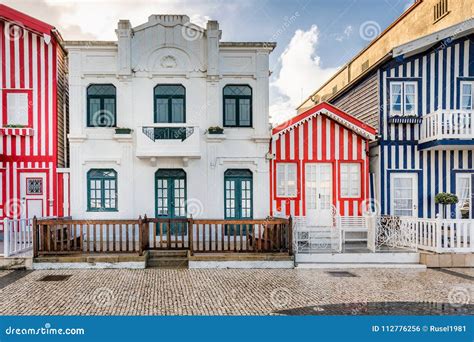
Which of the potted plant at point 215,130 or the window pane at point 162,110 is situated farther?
the window pane at point 162,110

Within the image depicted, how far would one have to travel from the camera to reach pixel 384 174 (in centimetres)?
1235

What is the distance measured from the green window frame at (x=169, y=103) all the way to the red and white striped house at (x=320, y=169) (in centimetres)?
339

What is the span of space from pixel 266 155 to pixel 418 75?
20.3 feet

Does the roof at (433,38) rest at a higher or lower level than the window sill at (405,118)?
higher

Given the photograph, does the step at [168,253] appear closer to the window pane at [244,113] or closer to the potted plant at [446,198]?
the window pane at [244,113]

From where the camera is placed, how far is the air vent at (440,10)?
56.2 feet

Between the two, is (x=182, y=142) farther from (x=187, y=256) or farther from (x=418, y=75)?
(x=418, y=75)

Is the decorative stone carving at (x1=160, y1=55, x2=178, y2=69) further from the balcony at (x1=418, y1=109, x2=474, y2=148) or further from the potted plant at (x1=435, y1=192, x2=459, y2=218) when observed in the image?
the potted plant at (x1=435, y1=192, x2=459, y2=218)

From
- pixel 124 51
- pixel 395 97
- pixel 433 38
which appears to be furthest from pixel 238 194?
pixel 433 38

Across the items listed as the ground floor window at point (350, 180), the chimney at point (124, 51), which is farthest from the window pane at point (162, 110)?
the ground floor window at point (350, 180)

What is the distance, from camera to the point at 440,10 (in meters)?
17.4

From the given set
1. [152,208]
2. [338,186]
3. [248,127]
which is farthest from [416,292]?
[152,208]

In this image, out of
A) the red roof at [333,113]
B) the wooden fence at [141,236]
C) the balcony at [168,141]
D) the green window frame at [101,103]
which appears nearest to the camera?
the wooden fence at [141,236]

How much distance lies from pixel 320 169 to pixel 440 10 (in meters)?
11.9
